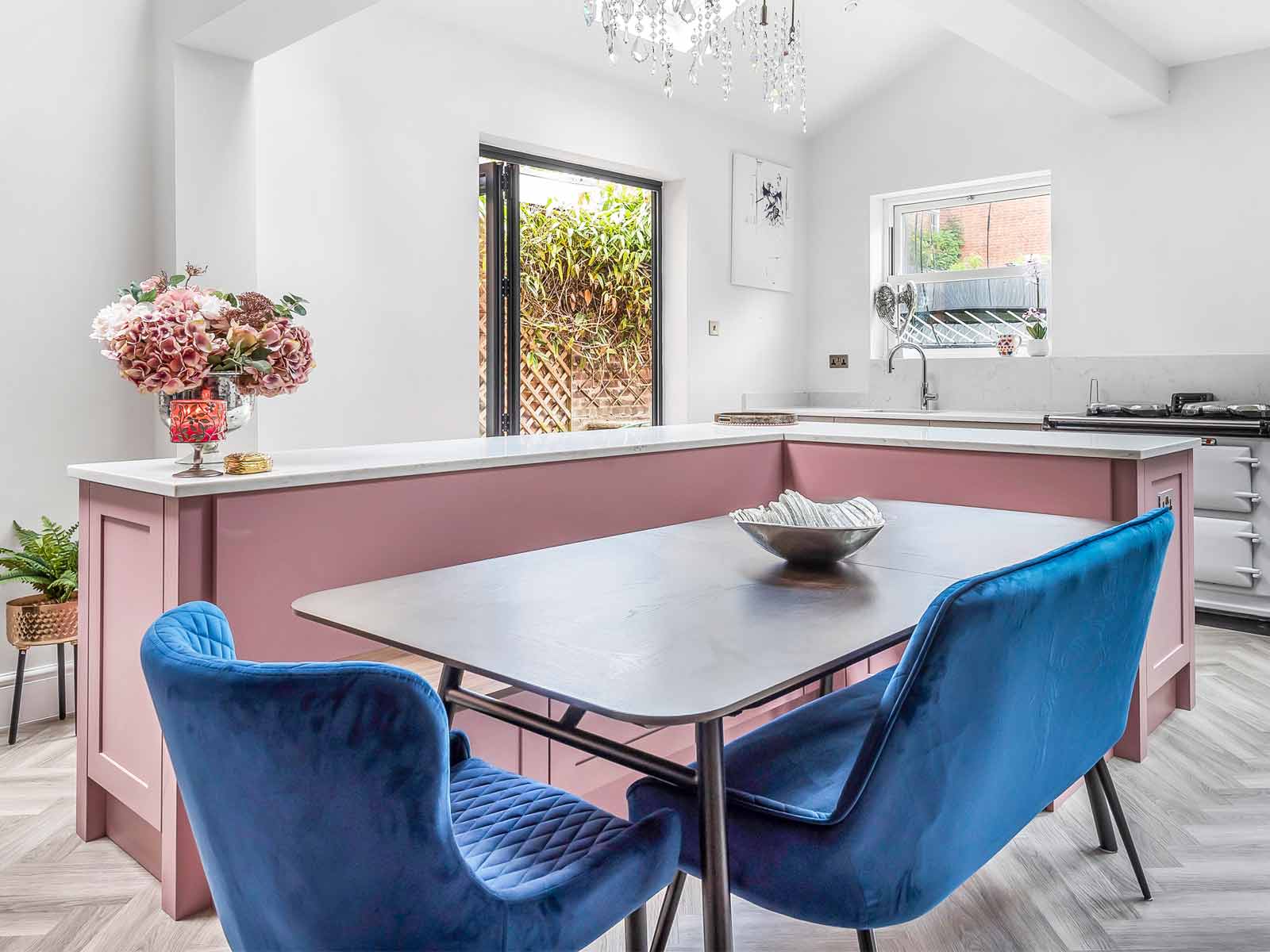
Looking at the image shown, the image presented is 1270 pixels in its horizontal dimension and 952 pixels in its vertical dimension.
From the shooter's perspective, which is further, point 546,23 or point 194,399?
point 546,23

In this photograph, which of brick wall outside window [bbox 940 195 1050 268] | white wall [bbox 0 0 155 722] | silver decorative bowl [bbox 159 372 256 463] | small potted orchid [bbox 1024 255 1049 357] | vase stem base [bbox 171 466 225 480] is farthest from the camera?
brick wall outside window [bbox 940 195 1050 268]

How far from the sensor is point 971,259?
521 cm

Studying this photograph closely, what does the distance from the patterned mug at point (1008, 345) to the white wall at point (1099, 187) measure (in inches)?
5.2

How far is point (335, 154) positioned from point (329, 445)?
3.42ft

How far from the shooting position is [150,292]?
1.86 meters

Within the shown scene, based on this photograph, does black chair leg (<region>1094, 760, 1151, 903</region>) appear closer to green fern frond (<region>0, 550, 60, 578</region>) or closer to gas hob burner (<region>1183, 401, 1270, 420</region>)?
gas hob burner (<region>1183, 401, 1270, 420</region>)

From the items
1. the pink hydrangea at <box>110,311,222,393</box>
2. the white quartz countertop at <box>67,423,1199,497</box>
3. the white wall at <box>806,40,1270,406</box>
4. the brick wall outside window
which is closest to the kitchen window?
the brick wall outside window

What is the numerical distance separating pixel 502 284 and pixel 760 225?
5.77ft

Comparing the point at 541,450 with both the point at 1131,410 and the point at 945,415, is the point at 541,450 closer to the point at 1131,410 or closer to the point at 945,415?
the point at 945,415

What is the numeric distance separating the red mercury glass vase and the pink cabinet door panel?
146 mm

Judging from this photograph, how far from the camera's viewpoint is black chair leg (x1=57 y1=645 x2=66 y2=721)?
277 cm

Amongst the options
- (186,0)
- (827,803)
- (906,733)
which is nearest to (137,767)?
(827,803)

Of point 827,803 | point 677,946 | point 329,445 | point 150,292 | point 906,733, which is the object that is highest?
point 150,292

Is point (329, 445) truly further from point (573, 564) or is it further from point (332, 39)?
point (573, 564)
